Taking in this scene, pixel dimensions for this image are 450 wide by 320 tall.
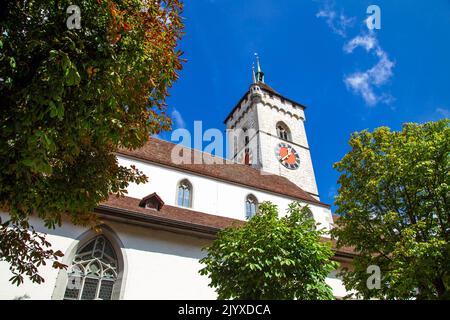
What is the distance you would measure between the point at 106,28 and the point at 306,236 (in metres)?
6.40

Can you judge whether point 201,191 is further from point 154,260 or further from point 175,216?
point 154,260

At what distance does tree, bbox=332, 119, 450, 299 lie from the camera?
8.75 metres

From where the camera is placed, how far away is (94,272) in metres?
10.1

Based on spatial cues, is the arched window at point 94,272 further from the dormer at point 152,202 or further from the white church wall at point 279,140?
the white church wall at point 279,140

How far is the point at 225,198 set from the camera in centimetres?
1634

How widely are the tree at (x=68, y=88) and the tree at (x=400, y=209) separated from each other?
26.3 feet

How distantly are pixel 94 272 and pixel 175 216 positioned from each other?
11.9ft

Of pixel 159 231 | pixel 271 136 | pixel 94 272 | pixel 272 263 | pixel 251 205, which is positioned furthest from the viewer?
pixel 271 136

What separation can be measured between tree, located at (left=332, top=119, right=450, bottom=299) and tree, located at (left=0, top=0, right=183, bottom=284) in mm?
8006

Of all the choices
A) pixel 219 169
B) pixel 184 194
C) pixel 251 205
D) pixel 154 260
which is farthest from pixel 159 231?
pixel 219 169

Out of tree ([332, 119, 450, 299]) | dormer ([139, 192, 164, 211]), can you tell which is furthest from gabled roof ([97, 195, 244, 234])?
tree ([332, 119, 450, 299])

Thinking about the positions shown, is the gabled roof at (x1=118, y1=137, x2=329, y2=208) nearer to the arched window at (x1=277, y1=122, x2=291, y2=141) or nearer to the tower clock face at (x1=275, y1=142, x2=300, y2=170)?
the tower clock face at (x1=275, y1=142, x2=300, y2=170)
